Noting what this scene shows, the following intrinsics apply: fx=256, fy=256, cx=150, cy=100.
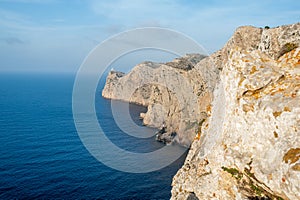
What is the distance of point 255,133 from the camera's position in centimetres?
1741

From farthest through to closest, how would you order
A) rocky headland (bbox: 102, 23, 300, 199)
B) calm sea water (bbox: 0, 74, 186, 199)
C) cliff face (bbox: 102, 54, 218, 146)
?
cliff face (bbox: 102, 54, 218, 146)
calm sea water (bbox: 0, 74, 186, 199)
rocky headland (bbox: 102, 23, 300, 199)

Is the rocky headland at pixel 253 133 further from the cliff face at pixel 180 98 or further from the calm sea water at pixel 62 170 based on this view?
the cliff face at pixel 180 98

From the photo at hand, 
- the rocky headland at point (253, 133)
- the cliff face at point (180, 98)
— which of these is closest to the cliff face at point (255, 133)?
the rocky headland at point (253, 133)

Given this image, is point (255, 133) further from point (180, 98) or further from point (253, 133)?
point (180, 98)

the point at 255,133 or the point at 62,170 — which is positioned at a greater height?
the point at 255,133

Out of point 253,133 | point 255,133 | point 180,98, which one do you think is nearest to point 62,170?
point 253,133

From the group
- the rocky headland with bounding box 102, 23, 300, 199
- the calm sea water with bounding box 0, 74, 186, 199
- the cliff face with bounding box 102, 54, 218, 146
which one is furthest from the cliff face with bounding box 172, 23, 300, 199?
the cliff face with bounding box 102, 54, 218, 146

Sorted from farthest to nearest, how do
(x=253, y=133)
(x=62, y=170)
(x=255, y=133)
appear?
1. (x=62, y=170)
2. (x=253, y=133)
3. (x=255, y=133)

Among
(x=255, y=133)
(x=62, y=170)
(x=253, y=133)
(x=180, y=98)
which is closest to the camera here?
(x=255, y=133)

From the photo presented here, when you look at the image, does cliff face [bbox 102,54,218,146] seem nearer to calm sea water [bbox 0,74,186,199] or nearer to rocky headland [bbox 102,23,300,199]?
calm sea water [bbox 0,74,186,199]

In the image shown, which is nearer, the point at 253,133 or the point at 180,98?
the point at 253,133

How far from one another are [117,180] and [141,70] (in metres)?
136

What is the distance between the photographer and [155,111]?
120 metres

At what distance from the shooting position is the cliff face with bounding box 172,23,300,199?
48.5ft
